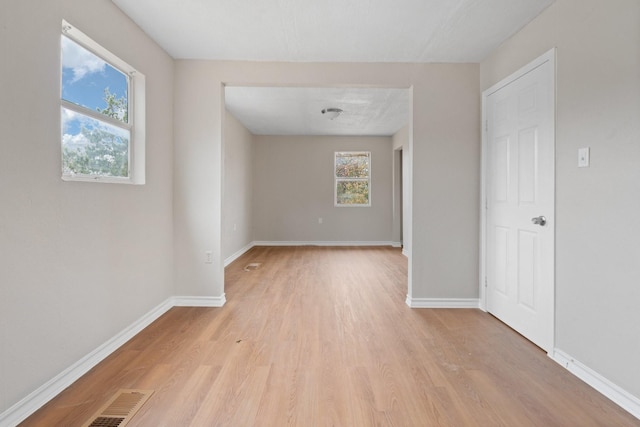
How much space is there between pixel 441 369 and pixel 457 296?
4.39ft

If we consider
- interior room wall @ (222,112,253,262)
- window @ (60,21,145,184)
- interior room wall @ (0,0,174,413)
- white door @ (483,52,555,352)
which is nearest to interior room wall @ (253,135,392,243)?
interior room wall @ (222,112,253,262)

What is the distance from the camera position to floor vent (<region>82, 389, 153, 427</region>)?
4.99 ft

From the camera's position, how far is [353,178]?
7.56 meters

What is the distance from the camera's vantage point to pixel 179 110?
3.18 metres

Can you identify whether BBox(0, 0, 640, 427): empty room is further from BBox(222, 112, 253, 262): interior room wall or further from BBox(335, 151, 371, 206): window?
BBox(335, 151, 371, 206): window

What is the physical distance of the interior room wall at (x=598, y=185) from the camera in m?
1.67

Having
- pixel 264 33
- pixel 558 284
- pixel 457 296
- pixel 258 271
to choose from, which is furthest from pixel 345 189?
pixel 558 284

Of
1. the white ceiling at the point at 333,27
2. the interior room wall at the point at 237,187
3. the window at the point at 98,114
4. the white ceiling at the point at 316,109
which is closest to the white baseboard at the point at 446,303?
the white ceiling at the point at 333,27

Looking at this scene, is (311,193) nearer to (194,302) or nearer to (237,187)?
(237,187)

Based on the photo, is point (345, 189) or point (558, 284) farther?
point (345, 189)

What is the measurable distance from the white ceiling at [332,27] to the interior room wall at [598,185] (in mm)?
486

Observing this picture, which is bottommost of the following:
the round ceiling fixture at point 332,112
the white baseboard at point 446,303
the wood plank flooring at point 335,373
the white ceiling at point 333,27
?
the wood plank flooring at point 335,373

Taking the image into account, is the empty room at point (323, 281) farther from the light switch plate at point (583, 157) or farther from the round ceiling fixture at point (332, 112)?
the round ceiling fixture at point (332, 112)

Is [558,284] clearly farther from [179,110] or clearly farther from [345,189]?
[345,189]
